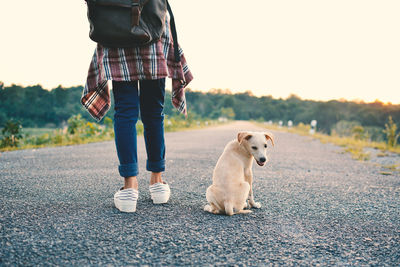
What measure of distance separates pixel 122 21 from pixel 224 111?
5877 centimetres

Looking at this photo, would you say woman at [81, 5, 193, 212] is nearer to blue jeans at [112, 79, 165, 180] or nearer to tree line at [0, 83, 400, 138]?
blue jeans at [112, 79, 165, 180]

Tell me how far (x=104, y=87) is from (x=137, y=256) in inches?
49.4

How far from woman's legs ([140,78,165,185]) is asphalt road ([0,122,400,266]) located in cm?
28

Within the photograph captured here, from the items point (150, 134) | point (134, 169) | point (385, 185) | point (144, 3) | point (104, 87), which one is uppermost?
point (144, 3)

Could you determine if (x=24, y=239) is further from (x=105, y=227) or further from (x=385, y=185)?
(x=385, y=185)

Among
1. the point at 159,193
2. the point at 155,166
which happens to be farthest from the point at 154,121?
the point at 159,193

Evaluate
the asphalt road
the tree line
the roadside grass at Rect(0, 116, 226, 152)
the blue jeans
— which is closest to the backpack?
the blue jeans

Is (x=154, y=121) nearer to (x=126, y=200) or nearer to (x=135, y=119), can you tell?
(x=135, y=119)

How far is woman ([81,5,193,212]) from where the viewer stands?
69.6 inches

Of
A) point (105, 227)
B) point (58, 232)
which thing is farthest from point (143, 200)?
point (58, 232)

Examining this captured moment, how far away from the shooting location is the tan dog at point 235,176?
1.79 metres

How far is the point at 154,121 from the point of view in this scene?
A: 6.51 feet

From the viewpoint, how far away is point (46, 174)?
9.82 feet

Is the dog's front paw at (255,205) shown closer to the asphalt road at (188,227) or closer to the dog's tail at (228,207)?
the asphalt road at (188,227)
